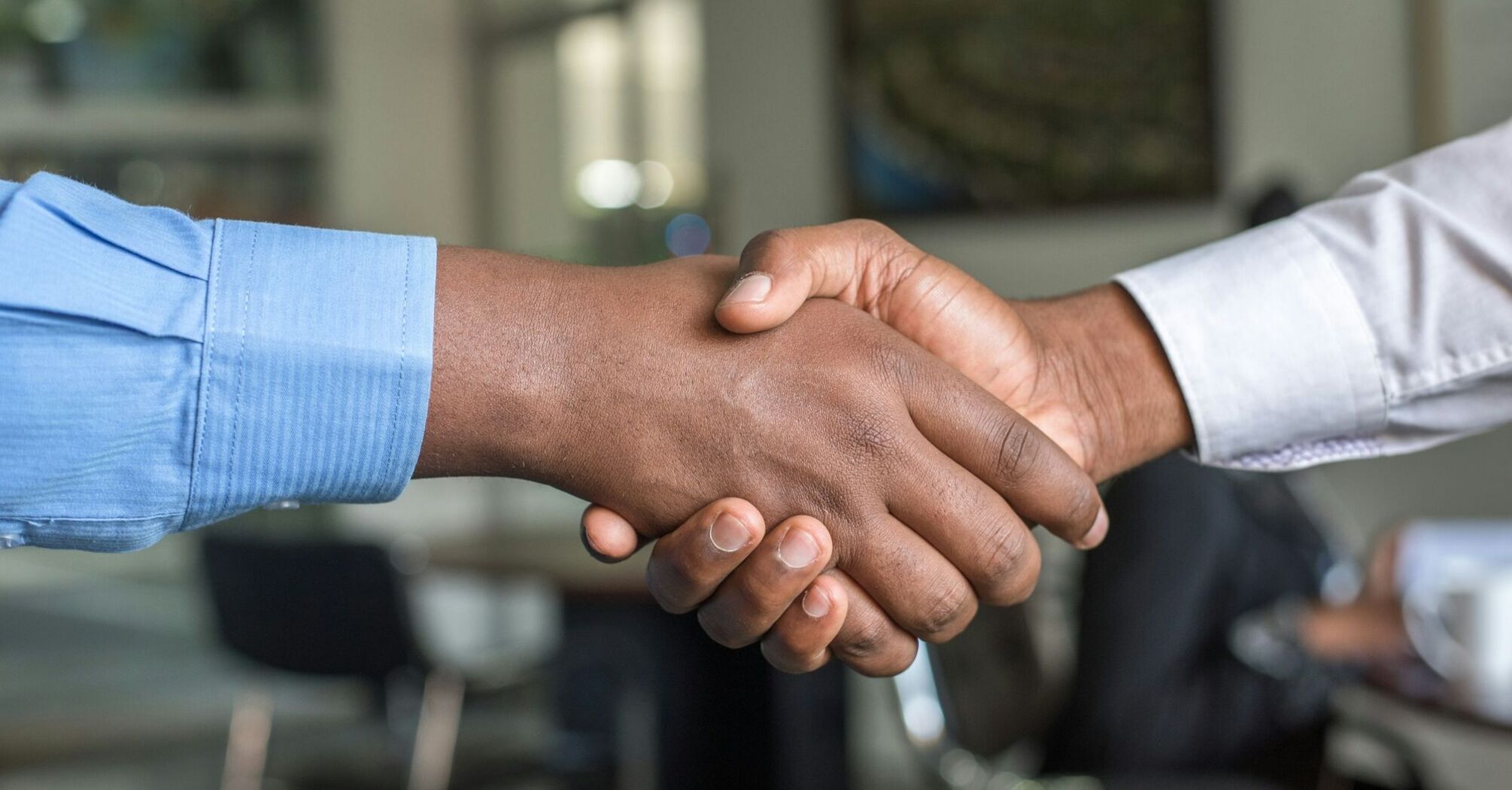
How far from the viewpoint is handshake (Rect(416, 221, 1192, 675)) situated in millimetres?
1097

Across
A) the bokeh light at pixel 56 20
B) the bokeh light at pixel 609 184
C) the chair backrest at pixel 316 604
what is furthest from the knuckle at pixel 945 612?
the bokeh light at pixel 56 20

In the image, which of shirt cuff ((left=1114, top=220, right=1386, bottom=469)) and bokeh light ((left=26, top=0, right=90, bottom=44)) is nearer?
shirt cuff ((left=1114, top=220, right=1386, bottom=469))

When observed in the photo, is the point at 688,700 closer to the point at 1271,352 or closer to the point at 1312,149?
the point at 1312,149

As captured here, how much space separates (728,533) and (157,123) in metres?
5.60

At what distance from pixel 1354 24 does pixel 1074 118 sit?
76cm

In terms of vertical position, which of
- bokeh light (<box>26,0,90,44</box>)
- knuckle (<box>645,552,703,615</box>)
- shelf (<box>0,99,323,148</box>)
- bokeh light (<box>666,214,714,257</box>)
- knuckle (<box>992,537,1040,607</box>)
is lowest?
bokeh light (<box>666,214,714,257</box>)

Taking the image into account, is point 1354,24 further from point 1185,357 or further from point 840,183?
point 1185,357

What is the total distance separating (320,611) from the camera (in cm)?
297

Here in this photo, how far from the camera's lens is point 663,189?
212 inches

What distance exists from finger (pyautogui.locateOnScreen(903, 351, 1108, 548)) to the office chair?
192cm

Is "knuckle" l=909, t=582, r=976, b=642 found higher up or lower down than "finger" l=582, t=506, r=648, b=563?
lower down

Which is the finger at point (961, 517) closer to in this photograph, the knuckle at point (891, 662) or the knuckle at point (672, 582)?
the knuckle at point (891, 662)

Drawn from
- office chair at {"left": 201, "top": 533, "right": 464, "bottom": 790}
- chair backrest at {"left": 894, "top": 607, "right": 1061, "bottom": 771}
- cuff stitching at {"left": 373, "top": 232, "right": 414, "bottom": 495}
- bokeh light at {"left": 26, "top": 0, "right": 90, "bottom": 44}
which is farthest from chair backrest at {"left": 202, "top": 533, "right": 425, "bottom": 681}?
bokeh light at {"left": 26, "top": 0, "right": 90, "bottom": 44}

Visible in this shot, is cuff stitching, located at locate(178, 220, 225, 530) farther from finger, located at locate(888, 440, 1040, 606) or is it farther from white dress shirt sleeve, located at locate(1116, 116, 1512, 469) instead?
white dress shirt sleeve, located at locate(1116, 116, 1512, 469)
